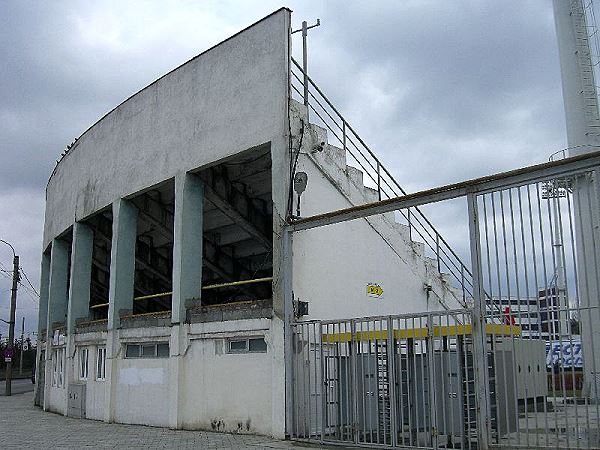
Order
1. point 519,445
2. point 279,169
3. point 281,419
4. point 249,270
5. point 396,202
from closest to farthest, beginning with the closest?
point 519,445 → point 396,202 → point 281,419 → point 279,169 → point 249,270

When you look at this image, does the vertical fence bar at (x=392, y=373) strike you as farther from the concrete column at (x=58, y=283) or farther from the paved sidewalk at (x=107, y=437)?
the concrete column at (x=58, y=283)

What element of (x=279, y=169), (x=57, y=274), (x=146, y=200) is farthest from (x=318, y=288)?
(x=57, y=274)

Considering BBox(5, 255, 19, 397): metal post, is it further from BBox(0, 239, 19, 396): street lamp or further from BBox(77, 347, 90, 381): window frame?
BBox(77, 347, 90, 381): window frame

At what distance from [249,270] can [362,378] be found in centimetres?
1157

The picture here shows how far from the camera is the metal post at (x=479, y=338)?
367 inches

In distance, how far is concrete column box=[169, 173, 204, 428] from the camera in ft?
48.4

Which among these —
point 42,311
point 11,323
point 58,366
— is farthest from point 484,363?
point 11,323

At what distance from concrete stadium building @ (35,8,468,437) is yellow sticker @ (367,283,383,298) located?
0.04 m

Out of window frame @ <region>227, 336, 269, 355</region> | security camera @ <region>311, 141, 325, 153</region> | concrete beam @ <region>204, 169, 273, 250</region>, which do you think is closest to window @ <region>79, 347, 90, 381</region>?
concrete beam @ <region>204, 169, 273, 250</region>

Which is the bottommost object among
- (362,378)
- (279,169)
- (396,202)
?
(362,378)

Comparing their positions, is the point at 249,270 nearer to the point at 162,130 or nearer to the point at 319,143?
the point at 162,130

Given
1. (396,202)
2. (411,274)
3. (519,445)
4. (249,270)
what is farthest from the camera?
(249,270)

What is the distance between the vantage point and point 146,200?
19172 millimetres

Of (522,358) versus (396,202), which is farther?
(396,202)
